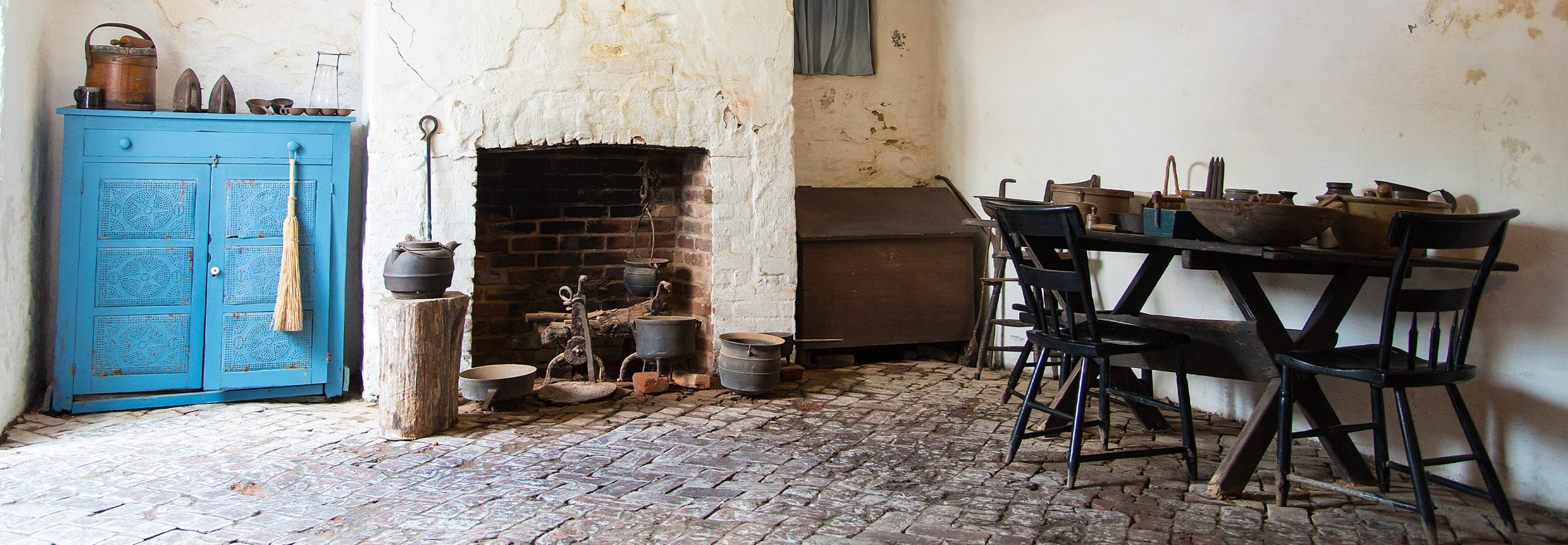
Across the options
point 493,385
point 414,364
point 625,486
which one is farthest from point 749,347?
point 414,364

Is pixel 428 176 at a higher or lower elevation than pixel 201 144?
lower

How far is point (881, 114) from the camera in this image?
652 centimetres

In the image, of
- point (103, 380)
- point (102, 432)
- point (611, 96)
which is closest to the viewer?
point (102, 432)

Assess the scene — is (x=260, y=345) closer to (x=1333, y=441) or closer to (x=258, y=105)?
(x=258, y=105)

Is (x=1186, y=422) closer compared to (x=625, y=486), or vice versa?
(x=625, y=486)

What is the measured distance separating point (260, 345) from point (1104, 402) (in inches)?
147

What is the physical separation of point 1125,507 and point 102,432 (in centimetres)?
400

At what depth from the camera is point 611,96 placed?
494 centimetres

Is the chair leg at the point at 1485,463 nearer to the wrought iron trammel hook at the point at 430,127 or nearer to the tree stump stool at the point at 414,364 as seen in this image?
the tree stump stool at the point at 414,364

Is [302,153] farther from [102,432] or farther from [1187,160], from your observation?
[1187,160]

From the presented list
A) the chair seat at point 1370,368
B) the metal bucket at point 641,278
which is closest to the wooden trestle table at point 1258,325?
the chair seat at point 1370,368

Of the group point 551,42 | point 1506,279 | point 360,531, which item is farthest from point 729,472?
point 1506,279

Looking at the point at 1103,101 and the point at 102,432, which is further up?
the point at 1103,101

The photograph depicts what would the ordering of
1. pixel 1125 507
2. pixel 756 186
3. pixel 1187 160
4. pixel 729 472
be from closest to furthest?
pixel 1125 507 → pixel 729 472 → pixel 1187 160 → pixel 756 186
